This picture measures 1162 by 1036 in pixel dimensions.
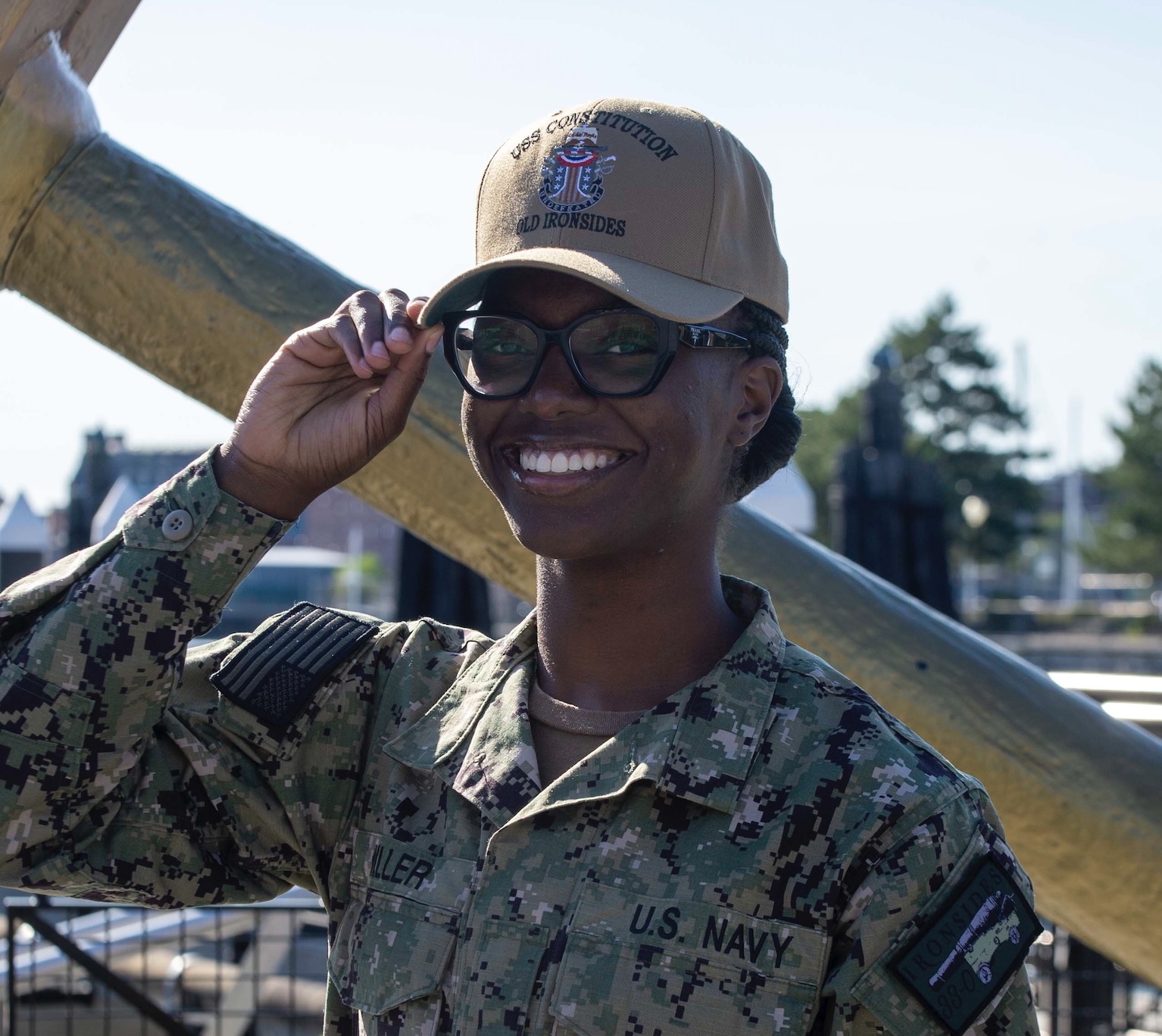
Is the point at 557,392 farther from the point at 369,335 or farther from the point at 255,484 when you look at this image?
the point at 255,484

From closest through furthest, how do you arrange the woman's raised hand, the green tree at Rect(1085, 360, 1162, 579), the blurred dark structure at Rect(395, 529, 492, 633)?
the woman's raised hand, the blurred dark structure at Rect(395, 529, 492, 633), the green tree at Rect(1085, 360, 1162, 579)

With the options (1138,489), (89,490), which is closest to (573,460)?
(89,490)

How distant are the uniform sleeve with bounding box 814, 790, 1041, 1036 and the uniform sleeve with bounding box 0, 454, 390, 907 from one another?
735 mm

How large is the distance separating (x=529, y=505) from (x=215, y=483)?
44cm

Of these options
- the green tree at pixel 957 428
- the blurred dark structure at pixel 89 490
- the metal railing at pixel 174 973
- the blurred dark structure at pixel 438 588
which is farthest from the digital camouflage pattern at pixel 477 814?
the green tree at pixel 957 428

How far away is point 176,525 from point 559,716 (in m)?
0.56

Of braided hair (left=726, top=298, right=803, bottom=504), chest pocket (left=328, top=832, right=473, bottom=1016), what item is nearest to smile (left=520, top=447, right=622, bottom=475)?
braided hair (left=726, top=298, right=803, bottom=504)

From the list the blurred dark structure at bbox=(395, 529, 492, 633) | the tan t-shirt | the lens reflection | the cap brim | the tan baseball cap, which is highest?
the tan baseball cap

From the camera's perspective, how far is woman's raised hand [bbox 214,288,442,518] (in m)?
1.82

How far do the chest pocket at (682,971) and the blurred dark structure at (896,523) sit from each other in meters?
7.68

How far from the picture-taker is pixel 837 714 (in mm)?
1637

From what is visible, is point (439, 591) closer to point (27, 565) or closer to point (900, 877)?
point (900, 877)

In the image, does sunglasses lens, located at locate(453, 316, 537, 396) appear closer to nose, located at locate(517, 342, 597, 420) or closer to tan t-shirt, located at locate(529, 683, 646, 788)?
nose, located at locate(517, 342, 597, 420)

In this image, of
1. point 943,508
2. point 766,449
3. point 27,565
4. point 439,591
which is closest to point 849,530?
point 943,508
